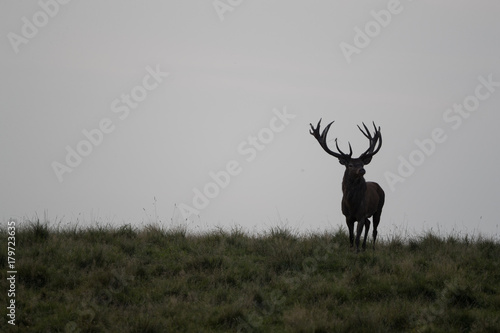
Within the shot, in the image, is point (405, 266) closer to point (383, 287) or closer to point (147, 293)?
point (383, 287)

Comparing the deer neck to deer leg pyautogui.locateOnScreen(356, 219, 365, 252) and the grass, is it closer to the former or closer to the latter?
deer leg pyautogui.locateOnScreen(356, 219, 365, 252)

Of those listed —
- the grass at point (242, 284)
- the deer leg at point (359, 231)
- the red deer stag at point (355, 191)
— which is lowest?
the grass at point (242, 284)

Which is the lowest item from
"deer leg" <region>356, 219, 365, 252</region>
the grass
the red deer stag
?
the grass

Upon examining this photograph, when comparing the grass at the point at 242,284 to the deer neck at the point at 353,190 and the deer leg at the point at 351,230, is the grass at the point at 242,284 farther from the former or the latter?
the deer neck at the point at 353,190

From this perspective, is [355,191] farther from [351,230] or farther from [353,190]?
[351,230]

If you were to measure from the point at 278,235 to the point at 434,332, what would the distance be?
486 cm

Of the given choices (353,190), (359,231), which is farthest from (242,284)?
(353,190)

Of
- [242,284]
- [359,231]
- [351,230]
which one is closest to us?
[242,284]

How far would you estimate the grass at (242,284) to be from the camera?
766cm

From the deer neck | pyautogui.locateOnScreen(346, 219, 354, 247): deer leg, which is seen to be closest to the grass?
pyautogui.locateOnScreen(346, 219, 354, 247): deer leg

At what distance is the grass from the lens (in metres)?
7.66

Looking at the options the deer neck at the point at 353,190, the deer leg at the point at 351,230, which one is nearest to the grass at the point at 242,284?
the deer leg at the point at 351,230

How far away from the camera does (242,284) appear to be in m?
9.00

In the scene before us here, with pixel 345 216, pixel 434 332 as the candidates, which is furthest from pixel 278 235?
pixel 434 332
